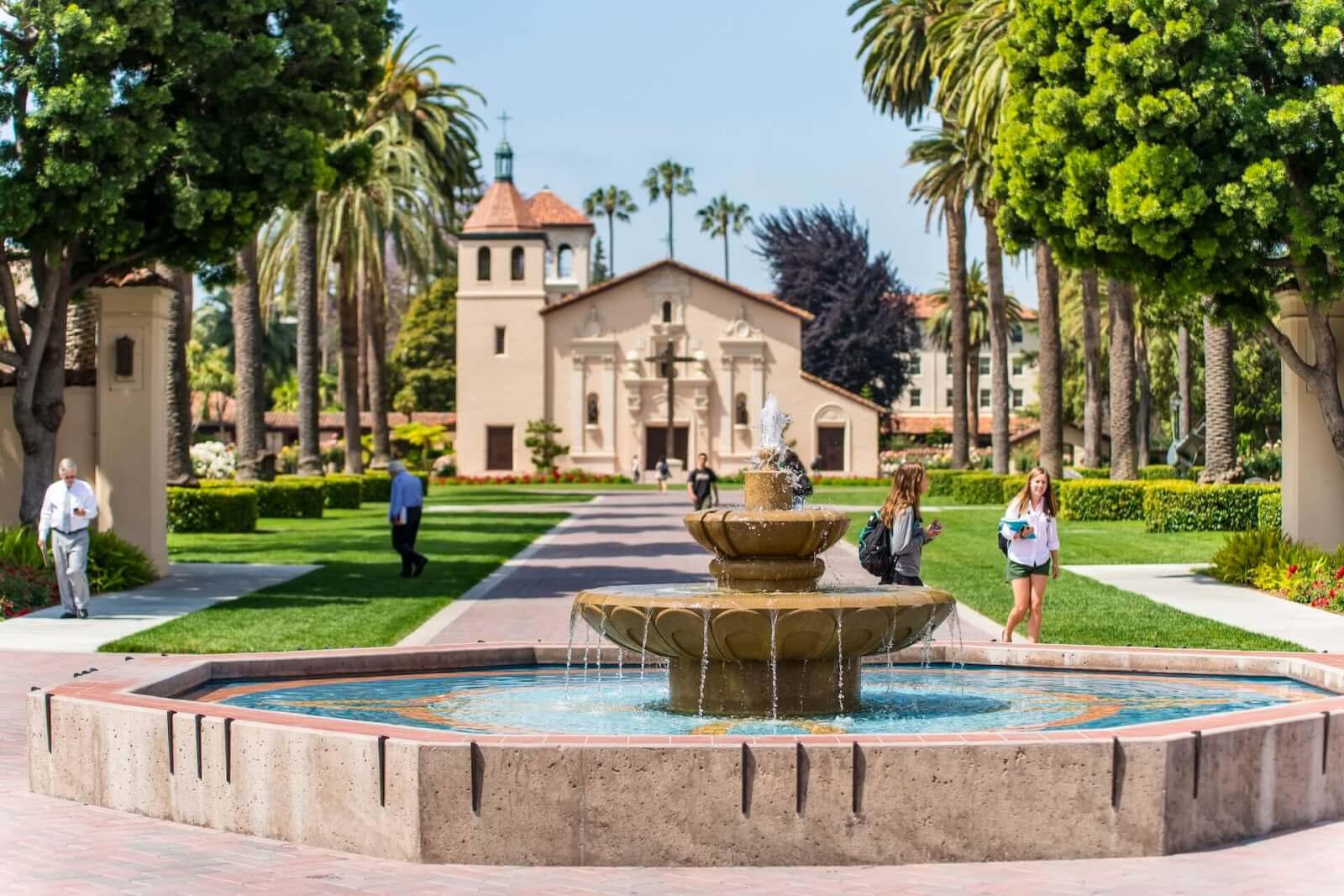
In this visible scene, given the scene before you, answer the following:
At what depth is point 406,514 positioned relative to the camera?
22453 mm

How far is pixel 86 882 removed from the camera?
6762 millimetres

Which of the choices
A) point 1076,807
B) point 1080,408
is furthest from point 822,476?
point 1076,807

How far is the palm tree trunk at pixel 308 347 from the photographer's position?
4116 centimetres

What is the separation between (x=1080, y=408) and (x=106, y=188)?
65.0m

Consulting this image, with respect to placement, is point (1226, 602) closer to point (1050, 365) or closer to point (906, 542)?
point (906, 542)

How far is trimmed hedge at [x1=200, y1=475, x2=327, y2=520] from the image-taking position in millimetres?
38531

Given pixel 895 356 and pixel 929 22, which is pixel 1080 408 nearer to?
pixel 895 356

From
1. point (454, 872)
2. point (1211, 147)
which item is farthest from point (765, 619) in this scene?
point (1211, 147)

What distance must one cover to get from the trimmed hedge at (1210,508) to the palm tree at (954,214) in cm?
1718

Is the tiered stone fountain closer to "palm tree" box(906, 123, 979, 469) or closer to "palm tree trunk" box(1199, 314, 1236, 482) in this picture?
"palm tree trunk" box(1199, 314, 1236, 482)

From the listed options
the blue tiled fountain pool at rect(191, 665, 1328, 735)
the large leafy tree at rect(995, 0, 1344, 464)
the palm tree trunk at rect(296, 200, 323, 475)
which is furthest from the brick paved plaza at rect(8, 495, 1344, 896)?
the palm tree trunk at rect(296, 200, 323, 475)

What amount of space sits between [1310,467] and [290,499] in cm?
2415

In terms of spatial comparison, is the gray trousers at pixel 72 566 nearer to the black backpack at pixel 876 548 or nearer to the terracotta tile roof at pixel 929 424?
the black backpack at pixel 876 548

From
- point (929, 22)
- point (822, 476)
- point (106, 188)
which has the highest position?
point (929, 22)
